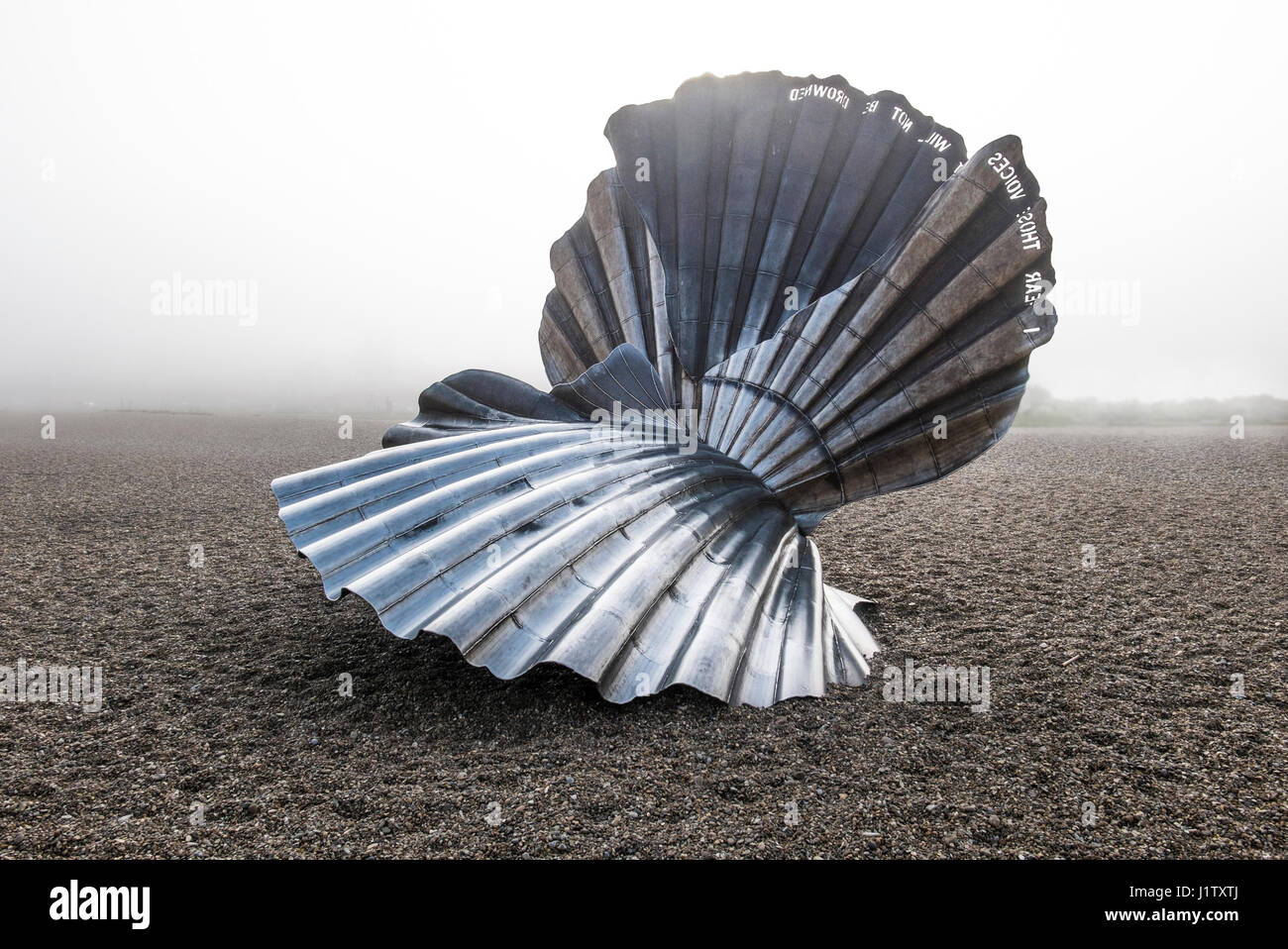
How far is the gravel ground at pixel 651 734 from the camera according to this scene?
2.71 m

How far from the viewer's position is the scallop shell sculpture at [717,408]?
3.54 meters

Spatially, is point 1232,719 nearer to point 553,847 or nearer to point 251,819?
point 553,847

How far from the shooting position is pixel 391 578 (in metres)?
3.50

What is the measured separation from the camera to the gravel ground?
106 inches

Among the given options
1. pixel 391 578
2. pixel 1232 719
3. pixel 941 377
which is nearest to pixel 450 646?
pixel 391 578

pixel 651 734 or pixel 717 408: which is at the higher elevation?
pixel 717 408

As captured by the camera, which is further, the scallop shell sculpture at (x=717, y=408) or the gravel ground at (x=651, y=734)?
the scallop shell sculpture at (x=717, y=408)

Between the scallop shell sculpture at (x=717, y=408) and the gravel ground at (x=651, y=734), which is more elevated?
the scallop shell sculpture at (x=717, y=408)

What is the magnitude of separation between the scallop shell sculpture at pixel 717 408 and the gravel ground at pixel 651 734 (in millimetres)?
413

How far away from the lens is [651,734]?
3.33m

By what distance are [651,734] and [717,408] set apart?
2.53 m

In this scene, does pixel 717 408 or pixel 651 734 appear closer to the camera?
pixel 651 734

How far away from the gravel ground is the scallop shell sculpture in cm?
41

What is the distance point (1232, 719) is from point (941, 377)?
7.53 feet
